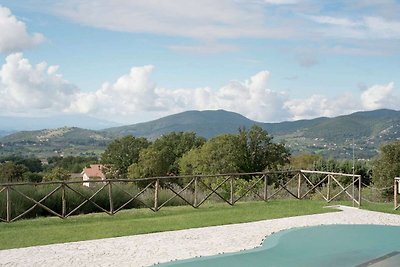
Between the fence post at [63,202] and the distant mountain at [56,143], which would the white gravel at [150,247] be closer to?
the fence post at [63,202]

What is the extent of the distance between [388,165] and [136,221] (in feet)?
41.1

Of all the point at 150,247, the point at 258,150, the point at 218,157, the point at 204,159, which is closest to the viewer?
the point at 150,247

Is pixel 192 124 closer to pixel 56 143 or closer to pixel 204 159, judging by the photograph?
pixel 56 143

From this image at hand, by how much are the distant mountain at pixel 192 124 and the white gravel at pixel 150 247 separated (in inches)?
4890

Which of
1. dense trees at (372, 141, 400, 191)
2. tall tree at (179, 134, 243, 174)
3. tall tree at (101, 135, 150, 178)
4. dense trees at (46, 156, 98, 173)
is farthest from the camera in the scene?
dense trees at (46, 156, 98, 173)

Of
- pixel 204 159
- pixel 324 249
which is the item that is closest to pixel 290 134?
pixel 204 159

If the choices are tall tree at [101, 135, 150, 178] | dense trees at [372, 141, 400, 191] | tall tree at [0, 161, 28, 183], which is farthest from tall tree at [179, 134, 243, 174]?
dense trees at [372, 141, 400, 191]

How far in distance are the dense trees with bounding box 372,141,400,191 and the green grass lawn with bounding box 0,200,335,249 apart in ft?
21.0

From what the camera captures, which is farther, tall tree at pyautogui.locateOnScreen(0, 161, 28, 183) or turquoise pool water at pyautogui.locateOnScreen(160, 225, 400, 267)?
tall tree at pyautogui.locateOnScreen(0, 161, 28, 183)

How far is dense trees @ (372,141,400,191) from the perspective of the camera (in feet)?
64.8

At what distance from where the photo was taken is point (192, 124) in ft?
492

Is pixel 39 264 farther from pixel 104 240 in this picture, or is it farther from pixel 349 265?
pixel 349 265

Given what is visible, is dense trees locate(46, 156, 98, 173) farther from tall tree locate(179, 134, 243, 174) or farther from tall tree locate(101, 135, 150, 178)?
tall tree locate(179, 134, 243, 174)

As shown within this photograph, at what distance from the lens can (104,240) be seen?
31.3 ft
